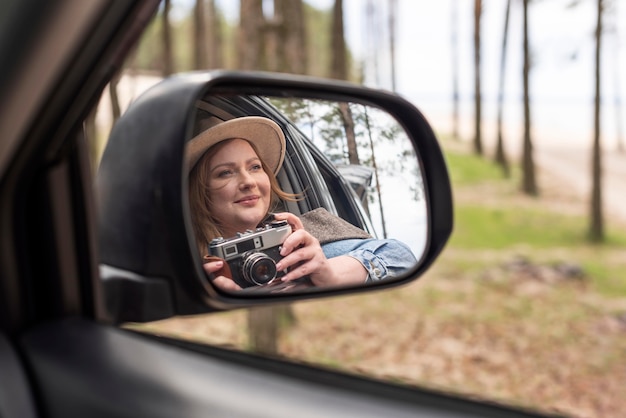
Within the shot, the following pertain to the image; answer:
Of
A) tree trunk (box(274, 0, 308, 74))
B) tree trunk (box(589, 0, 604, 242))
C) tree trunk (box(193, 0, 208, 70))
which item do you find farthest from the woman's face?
tree trunk (box(589, 0, 604, 242))

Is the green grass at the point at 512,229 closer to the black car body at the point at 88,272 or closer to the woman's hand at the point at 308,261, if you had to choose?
the black car body at the point at 88,272

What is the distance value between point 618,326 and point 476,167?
9.64 meters

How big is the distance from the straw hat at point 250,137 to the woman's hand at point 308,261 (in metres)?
0.10

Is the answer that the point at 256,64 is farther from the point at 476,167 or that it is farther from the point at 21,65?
the point at 476,167

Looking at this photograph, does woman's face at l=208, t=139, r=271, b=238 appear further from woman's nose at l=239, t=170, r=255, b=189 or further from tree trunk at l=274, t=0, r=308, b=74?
tree trunk at l=274, t=0, r=308, b=74

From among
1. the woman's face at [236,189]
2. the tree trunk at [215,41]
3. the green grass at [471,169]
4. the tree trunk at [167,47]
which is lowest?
the green grass at [471,169]

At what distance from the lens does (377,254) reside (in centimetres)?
125

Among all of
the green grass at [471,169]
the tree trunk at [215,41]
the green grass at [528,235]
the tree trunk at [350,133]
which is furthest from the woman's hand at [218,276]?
the green grass at [471,169]

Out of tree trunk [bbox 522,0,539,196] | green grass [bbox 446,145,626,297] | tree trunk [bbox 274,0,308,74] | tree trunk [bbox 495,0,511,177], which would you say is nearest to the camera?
tree trunk [bbox 274,0,308,74]

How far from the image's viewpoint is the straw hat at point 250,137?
1105 millimetres

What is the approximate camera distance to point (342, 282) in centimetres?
124

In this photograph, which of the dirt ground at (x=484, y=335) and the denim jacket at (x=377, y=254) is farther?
the dirt ground at (x=484, y=335)

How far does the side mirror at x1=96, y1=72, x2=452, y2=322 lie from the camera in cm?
109

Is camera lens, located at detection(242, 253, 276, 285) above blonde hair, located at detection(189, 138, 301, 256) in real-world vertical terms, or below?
below
